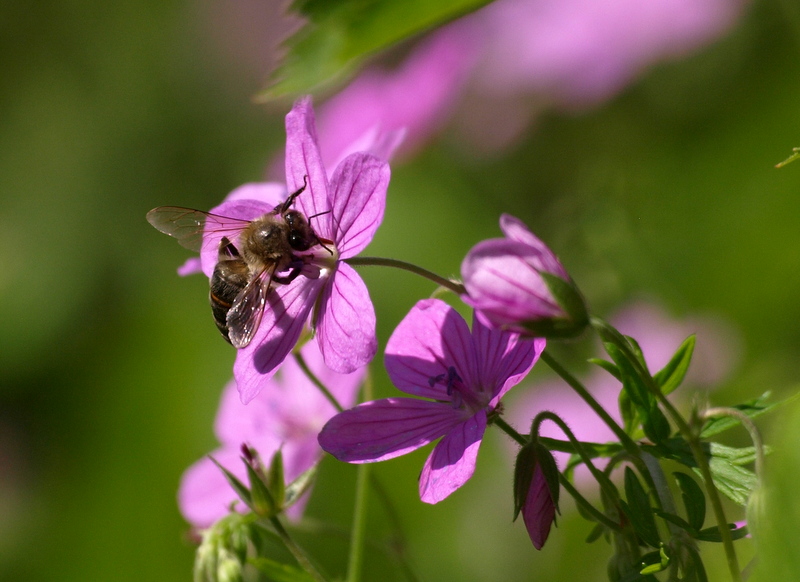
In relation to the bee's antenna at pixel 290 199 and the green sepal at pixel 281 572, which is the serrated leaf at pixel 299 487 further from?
the bee's antenna at pixel 290 199

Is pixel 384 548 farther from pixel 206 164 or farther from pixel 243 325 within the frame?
pixel 206 164

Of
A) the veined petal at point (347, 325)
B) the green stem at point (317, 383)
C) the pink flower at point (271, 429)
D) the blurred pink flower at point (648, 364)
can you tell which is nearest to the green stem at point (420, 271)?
the veined petal at point (347, 325)

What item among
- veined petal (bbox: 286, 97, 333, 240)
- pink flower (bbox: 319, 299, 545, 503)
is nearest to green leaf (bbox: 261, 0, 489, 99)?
veined petal (bbox: 286, 97, 333, 240)

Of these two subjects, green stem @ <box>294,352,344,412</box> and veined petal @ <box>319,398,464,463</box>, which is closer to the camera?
veined petal @ <box>319,398,464,463</box>

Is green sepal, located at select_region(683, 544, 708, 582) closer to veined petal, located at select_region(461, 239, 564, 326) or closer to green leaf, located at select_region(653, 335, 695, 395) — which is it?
green leaf, located at select_region(653, 335, 695, 395)

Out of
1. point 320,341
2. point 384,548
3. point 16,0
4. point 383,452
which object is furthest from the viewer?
point 16,0

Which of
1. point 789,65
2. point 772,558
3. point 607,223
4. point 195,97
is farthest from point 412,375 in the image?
point 195,97
